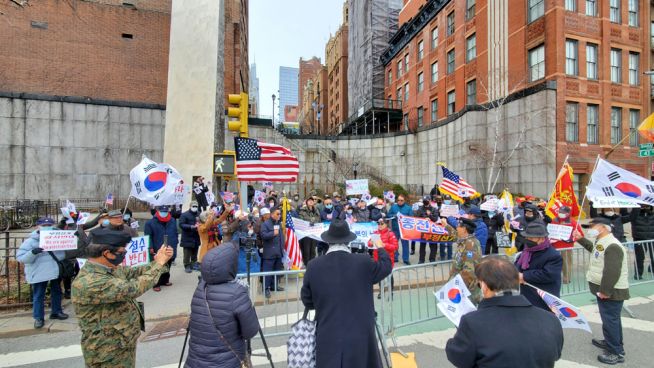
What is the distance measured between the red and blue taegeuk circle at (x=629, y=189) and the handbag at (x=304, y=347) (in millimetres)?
6500

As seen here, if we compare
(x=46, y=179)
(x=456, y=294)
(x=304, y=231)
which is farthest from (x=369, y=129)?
(x=456, y=294)

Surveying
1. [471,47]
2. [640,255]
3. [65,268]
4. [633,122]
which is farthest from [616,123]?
[65,268]

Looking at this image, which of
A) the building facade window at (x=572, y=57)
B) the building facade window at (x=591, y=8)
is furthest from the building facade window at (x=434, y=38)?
the building facade window at (x=572, y=57)

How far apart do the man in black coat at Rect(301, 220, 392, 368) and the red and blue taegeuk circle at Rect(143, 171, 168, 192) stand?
4.95 m

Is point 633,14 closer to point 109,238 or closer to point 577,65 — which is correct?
point 577,65

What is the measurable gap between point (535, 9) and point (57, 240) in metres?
27.5

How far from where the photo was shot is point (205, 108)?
21.4 m

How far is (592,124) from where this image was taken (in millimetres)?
22672

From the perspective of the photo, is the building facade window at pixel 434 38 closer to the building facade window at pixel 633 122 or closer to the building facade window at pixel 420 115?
the building facade window at pixel 420 115

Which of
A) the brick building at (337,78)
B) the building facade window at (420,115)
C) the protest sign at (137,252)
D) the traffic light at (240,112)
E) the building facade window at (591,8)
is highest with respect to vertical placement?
the brick building at (337,78)

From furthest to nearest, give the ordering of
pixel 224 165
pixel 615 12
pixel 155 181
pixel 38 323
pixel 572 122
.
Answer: pixel 615 12
pixel 572 122
pixel 224 165
pixel 155 181
pixel 38 323

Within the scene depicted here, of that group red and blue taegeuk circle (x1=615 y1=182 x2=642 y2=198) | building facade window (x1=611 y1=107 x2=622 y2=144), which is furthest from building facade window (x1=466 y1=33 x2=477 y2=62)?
red and blue taegeuk circle (x1=615 y1=182 x2=642 y2=198)

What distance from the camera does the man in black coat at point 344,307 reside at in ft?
10.6

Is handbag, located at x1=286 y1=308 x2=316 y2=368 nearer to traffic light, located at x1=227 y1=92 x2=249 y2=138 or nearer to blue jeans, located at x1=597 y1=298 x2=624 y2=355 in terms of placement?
blue jeans, located at x1=597 y1=298 x2=624 y2=355
